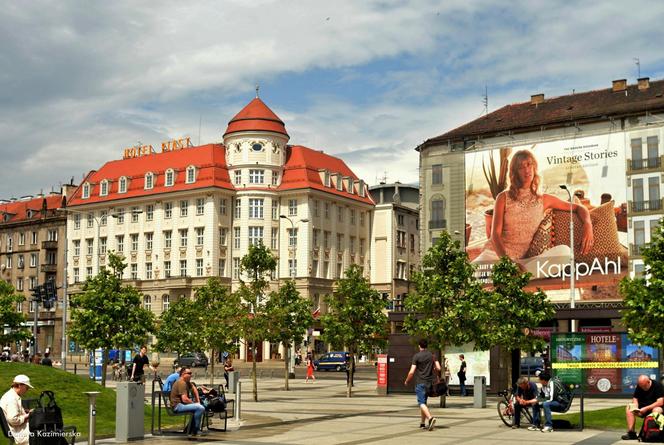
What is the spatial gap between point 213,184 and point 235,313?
5816cm

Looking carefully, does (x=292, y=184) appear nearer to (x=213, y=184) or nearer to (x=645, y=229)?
(x=213, y=184)

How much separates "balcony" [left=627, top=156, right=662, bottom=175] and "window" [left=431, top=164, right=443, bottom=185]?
1669 cm

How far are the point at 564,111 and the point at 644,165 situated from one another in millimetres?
10066

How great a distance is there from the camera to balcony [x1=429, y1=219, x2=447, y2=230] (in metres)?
79.8

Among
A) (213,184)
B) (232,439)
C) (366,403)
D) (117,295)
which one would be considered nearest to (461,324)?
(366,403)

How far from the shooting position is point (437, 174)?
81.1m

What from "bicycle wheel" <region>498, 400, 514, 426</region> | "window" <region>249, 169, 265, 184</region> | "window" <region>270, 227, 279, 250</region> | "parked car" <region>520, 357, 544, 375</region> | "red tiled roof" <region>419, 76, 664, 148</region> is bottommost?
"parked car" <region>520, 357, 544, 375</region>

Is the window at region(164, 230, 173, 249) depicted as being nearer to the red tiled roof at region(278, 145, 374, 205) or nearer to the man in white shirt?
the red tiled roof at region(278, 145, 374, 205)

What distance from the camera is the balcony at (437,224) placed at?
3142 inches

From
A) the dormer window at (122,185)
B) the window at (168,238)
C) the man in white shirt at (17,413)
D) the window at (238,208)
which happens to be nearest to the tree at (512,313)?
the man in white shirt at (17,413)

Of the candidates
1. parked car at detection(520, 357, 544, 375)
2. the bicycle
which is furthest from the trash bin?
parked car at detection(520, 357, 544, 375)

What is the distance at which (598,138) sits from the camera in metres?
71.6

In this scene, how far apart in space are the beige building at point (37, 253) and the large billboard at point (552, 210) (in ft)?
171

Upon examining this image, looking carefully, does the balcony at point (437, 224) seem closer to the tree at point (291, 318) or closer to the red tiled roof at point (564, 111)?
the red tiled roof at point (564, 111)
